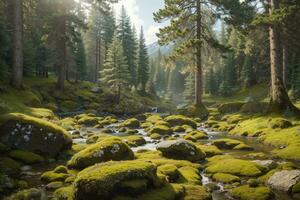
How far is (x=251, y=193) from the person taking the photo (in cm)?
1102

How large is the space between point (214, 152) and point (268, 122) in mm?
7854

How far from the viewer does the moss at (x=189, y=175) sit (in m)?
12.5

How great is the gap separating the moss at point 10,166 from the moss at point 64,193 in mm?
3161

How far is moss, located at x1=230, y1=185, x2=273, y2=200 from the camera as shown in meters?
10.8

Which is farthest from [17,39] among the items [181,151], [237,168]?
[237,168]

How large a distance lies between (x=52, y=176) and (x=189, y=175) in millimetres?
4930

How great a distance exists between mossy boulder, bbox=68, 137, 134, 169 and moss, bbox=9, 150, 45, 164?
191cm

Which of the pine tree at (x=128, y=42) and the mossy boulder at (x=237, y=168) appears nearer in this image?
the mossy boulder at (x=237, y=168)

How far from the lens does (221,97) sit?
86.4 meters

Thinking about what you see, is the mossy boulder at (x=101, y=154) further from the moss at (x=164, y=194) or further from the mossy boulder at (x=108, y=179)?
the moss at (x=164, y=194)

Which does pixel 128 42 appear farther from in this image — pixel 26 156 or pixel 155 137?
pixel 26 156

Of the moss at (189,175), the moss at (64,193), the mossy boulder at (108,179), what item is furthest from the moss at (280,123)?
the moss at (64,193)

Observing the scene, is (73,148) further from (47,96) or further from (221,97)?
(221,97)

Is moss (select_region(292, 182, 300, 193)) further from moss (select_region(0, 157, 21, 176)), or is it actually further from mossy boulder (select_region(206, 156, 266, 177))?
moss (select_region(0, 157, 21, 176))
